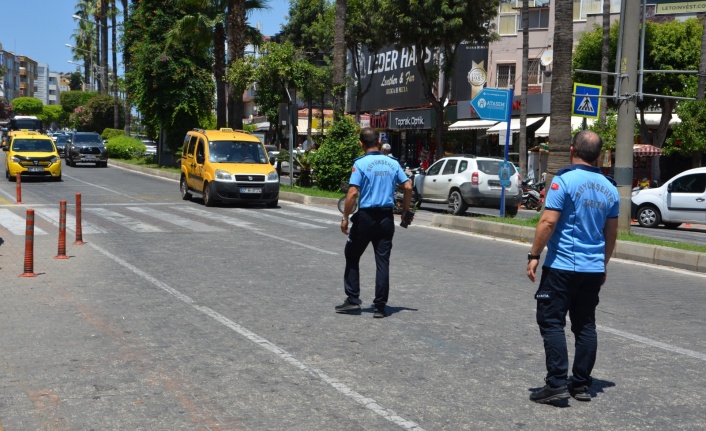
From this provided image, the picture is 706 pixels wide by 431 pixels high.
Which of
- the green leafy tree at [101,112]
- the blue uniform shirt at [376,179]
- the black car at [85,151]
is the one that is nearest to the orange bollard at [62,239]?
the blue uniform shirt at [376,179]

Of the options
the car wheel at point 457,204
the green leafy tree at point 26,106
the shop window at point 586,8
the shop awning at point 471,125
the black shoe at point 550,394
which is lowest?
the black shoe at point 550,394

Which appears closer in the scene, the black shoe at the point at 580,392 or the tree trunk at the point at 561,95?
the black shoe at the point at 580,392

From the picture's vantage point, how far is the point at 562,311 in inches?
226

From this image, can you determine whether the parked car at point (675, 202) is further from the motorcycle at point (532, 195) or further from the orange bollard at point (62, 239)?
the orange bollard at point (62, 239)

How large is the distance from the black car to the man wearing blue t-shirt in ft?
139

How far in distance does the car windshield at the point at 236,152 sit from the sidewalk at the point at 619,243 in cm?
212

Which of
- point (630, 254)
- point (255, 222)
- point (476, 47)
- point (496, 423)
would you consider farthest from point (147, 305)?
point (476, 47)

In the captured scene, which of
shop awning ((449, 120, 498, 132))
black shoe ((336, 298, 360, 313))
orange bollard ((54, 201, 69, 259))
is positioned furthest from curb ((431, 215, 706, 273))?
shop awning ((449, 120, 498, 132))

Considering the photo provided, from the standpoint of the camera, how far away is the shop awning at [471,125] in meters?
41.1

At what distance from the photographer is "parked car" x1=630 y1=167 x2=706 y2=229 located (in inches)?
914

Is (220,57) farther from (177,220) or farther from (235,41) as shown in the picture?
(177,220)

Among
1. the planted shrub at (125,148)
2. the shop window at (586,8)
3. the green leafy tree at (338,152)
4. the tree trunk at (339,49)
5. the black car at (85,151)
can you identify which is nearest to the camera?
the green leafy tree at (338,152)

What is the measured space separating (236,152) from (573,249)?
1925cm

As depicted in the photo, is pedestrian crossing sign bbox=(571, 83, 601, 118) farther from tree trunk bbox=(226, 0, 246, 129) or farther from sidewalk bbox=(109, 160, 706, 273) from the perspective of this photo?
tree trunk bbox=(226, 0, 246, 129)
